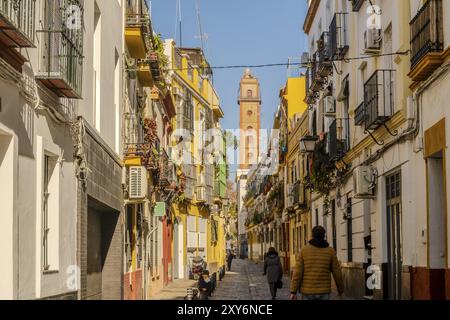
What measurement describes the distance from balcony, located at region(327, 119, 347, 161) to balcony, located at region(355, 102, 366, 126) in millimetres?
2931

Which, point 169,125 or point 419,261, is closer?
point 419,261

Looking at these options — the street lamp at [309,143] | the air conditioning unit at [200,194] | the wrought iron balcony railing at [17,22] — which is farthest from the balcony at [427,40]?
the air conditioning unit at [200,194]

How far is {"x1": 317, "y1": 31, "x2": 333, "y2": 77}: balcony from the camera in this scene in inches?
945

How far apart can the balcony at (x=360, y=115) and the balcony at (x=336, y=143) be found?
2.93m

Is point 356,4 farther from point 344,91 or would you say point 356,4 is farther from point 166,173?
point 166,173

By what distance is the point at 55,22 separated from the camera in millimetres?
10531

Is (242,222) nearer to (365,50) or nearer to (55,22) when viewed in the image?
(365,50)

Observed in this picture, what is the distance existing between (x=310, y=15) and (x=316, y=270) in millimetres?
20457

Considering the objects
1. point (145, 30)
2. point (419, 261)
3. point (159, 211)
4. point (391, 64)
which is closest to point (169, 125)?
point (159, 211)

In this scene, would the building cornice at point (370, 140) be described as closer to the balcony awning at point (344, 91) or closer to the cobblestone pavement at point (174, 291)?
the balcony awning at point (344, 91)

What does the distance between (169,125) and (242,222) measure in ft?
230

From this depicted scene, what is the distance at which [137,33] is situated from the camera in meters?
18.6

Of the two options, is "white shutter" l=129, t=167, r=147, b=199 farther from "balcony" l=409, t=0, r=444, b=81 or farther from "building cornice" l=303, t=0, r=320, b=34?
"building cornice" l=303, t=0, r=320, b=34

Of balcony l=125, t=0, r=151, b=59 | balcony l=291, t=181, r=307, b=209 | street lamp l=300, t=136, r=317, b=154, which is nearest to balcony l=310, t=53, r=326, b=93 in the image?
street lamp l=300, t=136, r=317, b=154
